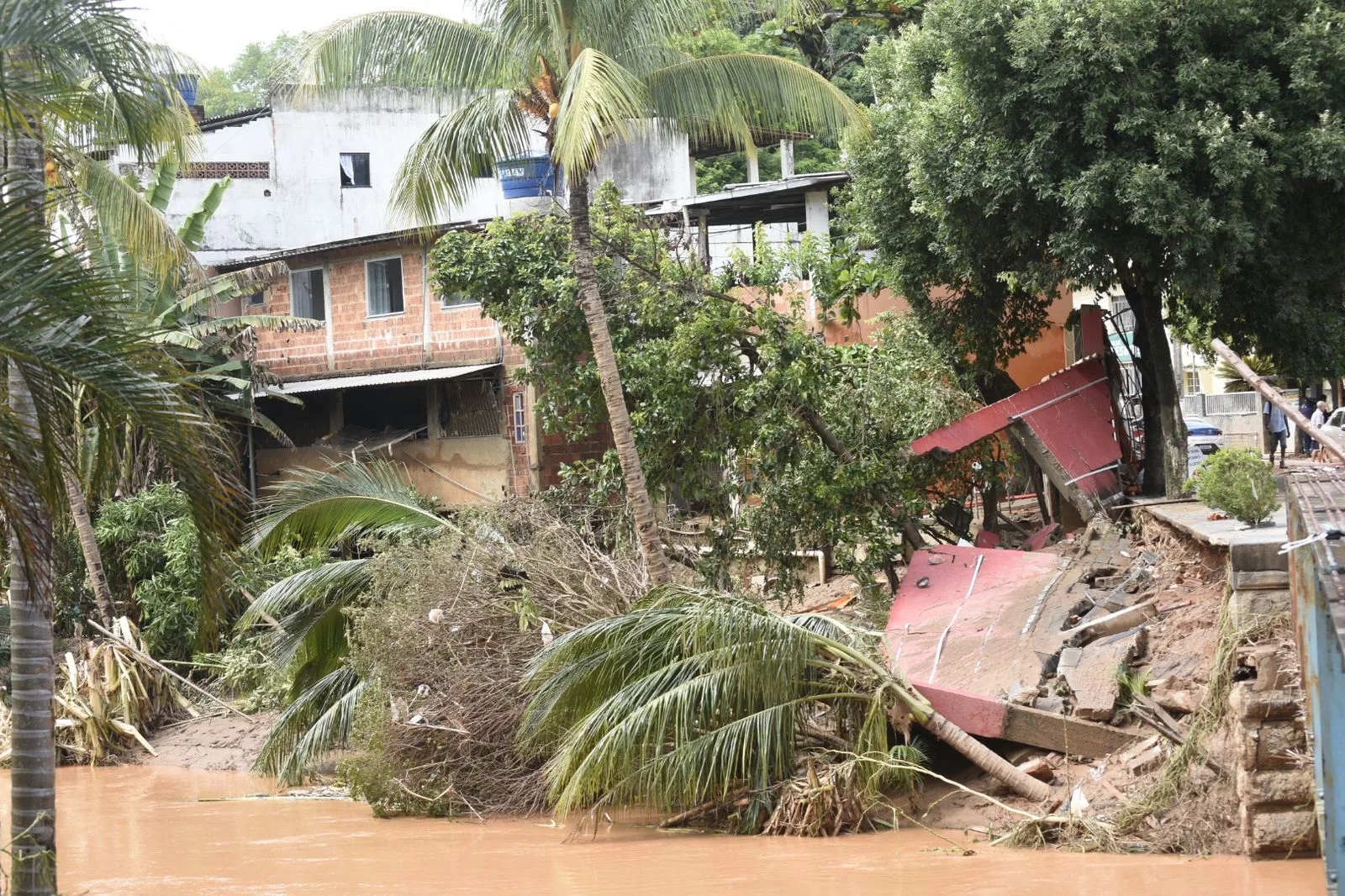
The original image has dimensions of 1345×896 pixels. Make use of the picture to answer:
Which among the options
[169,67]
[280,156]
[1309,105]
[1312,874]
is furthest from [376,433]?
[1312,874]

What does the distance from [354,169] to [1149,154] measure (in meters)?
20.8

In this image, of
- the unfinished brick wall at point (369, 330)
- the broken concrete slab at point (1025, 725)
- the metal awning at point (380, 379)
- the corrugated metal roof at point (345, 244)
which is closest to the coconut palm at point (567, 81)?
the broken concrete slab at point (1025, 725)

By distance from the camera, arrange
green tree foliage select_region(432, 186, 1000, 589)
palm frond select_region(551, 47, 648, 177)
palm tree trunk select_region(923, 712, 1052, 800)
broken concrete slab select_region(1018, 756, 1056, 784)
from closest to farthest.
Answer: palm tree trunk select_region(923, 712, 1052, 800) < broken concrete slab select_region(1018, 756, 1056, 784) < palm frond select_region(551, 47, 648, 177) < green tree foliage select_region(432, 186, 1000, 589)

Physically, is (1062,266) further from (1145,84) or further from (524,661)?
(524,661)

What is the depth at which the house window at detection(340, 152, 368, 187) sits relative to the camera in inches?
1201

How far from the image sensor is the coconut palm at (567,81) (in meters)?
13.1

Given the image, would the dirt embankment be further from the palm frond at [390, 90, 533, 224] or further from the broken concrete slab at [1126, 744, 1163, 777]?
the broken concrete slab at [1126, 744, 1163, 777]

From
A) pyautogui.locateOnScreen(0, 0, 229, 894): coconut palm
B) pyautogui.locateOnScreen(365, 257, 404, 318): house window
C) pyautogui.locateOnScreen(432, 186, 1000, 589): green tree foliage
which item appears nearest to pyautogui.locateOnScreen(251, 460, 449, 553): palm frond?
pyautogui.locateOnScreen(432, 186, 1000, 589): green tree foliage

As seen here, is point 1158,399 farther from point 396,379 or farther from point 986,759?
point 396,379

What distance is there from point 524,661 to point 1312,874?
6694 millimetres

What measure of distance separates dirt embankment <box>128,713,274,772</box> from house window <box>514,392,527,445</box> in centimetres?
635

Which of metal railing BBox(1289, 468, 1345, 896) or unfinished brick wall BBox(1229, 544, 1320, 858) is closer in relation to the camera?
metal railing BBox(1289, 468, 1345, 896)

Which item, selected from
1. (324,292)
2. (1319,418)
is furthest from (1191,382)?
(324,292)

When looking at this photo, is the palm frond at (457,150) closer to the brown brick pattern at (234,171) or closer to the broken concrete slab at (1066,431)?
the broken concrete slab at (1066,431)
